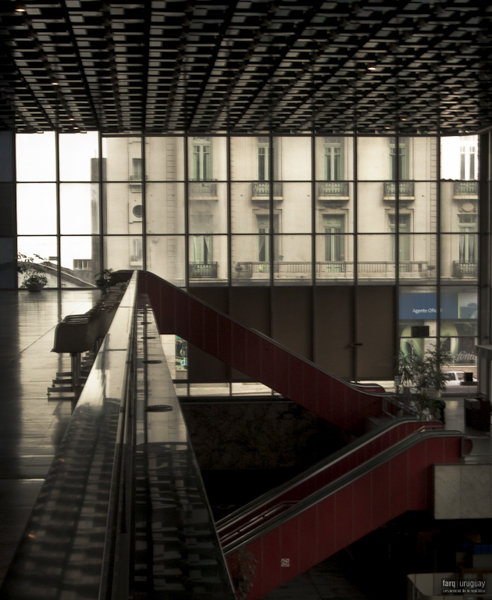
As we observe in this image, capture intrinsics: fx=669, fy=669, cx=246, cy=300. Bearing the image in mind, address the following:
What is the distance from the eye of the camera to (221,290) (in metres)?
19.2

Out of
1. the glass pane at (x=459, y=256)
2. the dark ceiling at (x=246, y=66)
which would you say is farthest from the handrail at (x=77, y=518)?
the glass pane at (x=459, y=256)

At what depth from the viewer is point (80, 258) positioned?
19.1 meters

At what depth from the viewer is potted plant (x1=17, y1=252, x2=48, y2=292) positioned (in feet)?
61.8

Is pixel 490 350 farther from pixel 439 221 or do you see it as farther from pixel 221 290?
pixel 221 290

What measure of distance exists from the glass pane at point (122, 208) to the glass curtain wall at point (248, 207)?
0.09 ft

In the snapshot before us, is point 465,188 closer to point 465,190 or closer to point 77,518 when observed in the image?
point 465,190

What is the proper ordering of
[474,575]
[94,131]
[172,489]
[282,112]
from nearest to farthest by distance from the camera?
[172,489]
[474,575]
[282,112]
[94,131]

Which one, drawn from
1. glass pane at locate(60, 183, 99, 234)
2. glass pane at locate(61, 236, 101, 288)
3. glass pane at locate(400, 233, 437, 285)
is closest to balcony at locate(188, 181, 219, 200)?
glass pane at locate(60, 183, 99, 234)

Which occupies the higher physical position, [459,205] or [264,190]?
[264,190]

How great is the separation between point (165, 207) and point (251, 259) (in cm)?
285

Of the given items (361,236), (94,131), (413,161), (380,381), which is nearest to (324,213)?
(361,236)

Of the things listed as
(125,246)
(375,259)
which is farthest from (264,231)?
(125,246)

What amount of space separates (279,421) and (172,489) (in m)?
15.4

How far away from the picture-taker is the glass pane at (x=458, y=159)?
1939cm
